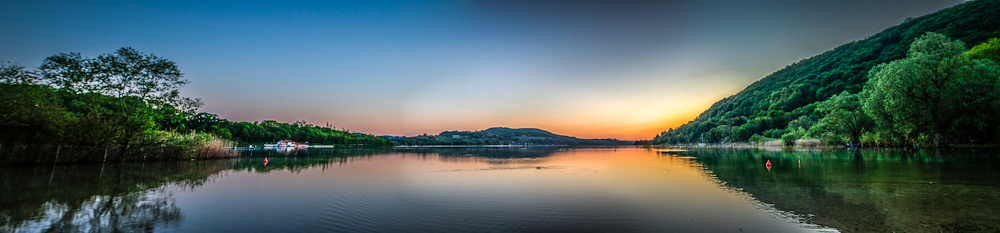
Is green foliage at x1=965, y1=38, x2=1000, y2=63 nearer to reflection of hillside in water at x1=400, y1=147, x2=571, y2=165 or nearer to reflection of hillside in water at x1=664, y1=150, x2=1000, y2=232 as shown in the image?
reflection of hillside in water at x1=664, y1=150, x2=1000, y2=232

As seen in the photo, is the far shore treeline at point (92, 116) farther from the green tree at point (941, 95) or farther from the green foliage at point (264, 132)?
the green foliage at point (264, 132)

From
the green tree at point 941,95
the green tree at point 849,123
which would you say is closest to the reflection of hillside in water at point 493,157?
the green tree at point 941,95

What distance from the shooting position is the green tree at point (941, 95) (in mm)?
32344

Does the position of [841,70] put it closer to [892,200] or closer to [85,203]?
[892,200]

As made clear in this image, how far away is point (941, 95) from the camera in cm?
3394

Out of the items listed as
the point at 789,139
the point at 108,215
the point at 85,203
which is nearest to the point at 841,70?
the point at 789,139

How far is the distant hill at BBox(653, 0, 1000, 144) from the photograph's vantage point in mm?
82438

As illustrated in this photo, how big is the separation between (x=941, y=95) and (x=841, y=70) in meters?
90.0

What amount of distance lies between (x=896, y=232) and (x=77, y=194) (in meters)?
21.6

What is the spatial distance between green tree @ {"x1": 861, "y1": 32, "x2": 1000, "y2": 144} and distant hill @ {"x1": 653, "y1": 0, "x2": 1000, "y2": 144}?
179ft

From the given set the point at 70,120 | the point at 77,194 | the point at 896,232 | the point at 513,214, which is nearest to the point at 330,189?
the point at 77,194

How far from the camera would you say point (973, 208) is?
8.79m

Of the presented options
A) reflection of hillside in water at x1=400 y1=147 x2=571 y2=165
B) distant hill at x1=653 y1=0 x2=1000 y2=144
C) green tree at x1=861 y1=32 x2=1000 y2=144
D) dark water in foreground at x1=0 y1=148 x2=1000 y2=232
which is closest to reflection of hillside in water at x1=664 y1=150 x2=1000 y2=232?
dark water in foreground at x1=0 y1=148 x2=1000 y2=232

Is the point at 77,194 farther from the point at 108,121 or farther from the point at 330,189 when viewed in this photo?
the point at 108,121
